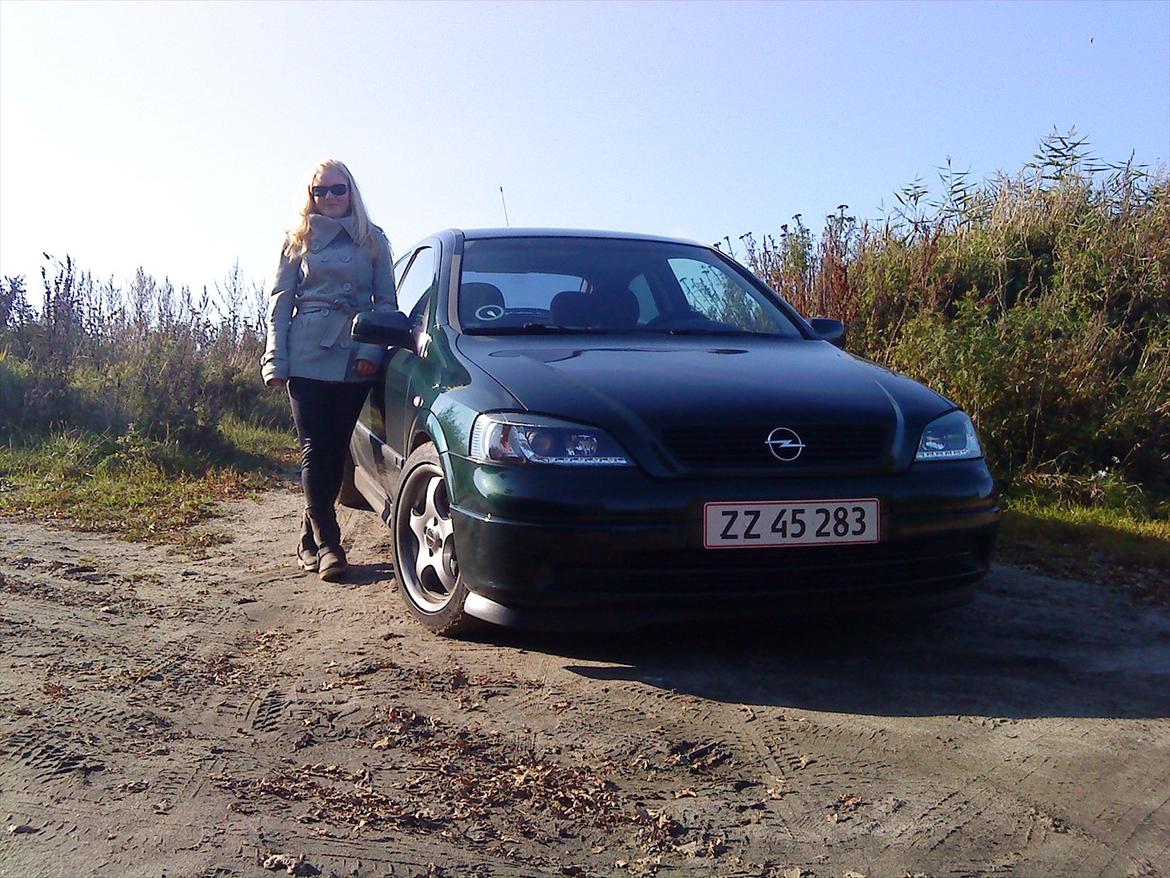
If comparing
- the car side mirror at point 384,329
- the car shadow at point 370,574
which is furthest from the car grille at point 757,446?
the car shadow at point 370,574

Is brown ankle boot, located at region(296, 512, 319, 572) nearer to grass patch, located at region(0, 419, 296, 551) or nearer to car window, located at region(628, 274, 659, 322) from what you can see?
grass patch, located at region(0, 419, 296, 551)

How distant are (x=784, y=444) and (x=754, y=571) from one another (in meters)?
0.41

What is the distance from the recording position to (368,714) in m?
3.22

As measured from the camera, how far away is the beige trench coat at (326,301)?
5.14 metres

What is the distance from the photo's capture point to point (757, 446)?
366 cm

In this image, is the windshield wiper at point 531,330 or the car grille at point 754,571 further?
the windshield wiper at point 531,330

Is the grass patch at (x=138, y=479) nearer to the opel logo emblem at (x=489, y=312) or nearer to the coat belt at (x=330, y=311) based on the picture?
the coat belt at (x=330, y=311)

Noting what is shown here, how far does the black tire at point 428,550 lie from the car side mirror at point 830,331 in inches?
74.7

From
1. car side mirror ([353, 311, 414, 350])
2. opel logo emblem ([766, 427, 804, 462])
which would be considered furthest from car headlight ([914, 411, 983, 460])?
car side mirror ([353, 311, 414, 350])

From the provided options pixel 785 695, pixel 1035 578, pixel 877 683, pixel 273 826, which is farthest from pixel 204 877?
pixel 1035 578

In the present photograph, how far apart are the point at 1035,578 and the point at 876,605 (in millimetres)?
1778

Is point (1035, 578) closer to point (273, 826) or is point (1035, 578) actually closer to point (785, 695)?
point (785, 695)

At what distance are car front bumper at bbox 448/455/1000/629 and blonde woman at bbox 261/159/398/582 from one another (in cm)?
159

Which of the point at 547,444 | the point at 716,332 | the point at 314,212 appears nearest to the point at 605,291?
the point at 716,332
